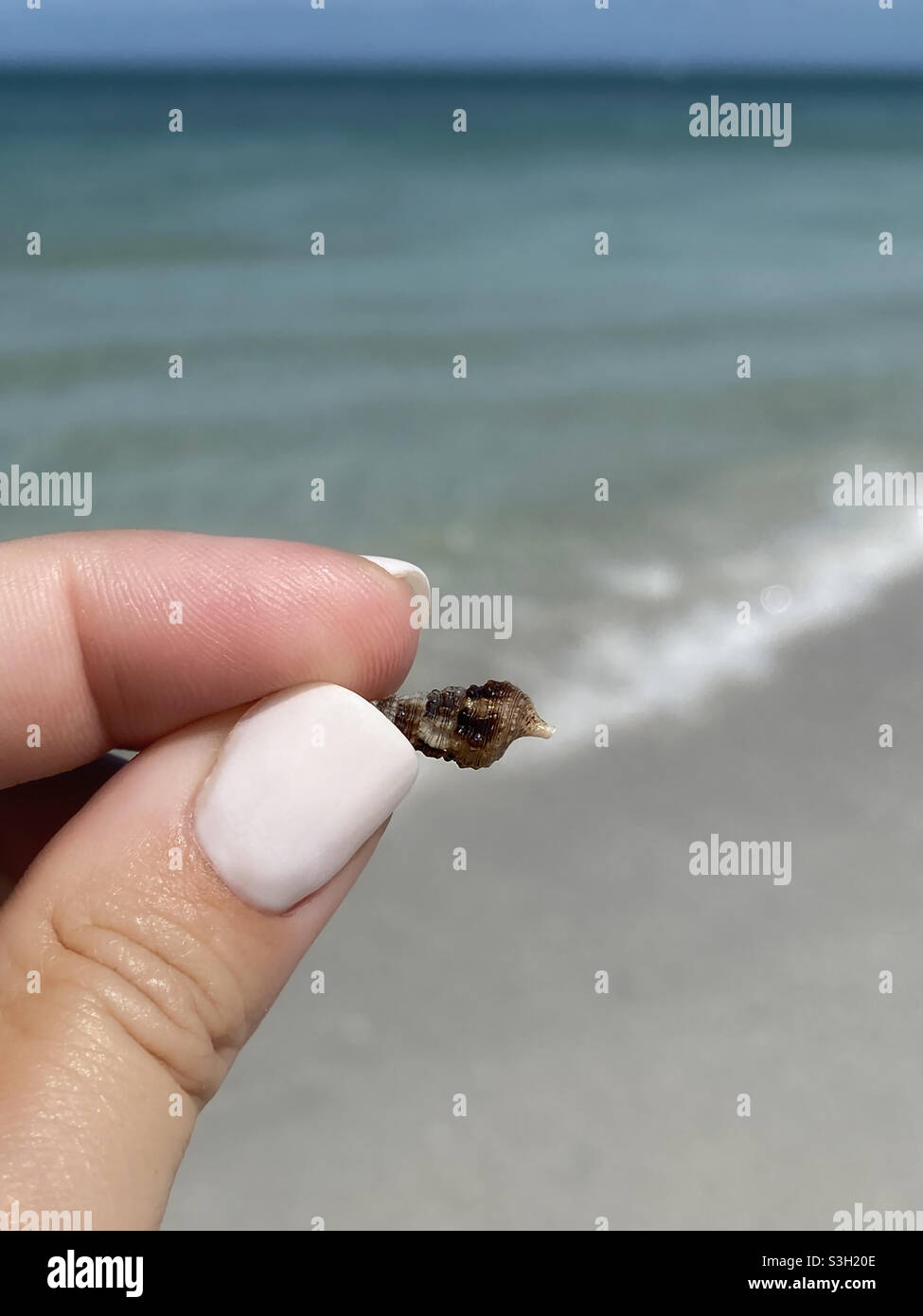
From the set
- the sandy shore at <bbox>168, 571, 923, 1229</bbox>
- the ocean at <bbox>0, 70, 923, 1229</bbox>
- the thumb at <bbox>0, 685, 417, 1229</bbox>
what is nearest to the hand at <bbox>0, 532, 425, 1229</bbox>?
the thumb at <bbox>0, 685, 417, 1229</bbox>

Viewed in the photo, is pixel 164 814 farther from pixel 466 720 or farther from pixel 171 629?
pixel 466 720

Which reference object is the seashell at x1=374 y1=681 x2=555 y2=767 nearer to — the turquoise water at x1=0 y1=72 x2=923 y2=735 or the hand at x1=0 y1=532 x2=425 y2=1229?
the hand at x1=0 y1=532 x2=425 y2=1229

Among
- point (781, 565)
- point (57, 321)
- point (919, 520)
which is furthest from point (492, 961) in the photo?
point (57, 321)

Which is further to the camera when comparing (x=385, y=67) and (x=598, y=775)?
(x=385, y=67)

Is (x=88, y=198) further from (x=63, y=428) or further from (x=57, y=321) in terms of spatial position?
(x=63, y=428)

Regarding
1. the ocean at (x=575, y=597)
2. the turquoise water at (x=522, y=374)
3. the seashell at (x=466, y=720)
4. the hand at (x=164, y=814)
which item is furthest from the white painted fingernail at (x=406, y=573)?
the turquoise water at (x=522, y=374)

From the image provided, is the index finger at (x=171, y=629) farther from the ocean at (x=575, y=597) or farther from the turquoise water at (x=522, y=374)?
the turquoise water at (x=522, y=374)
